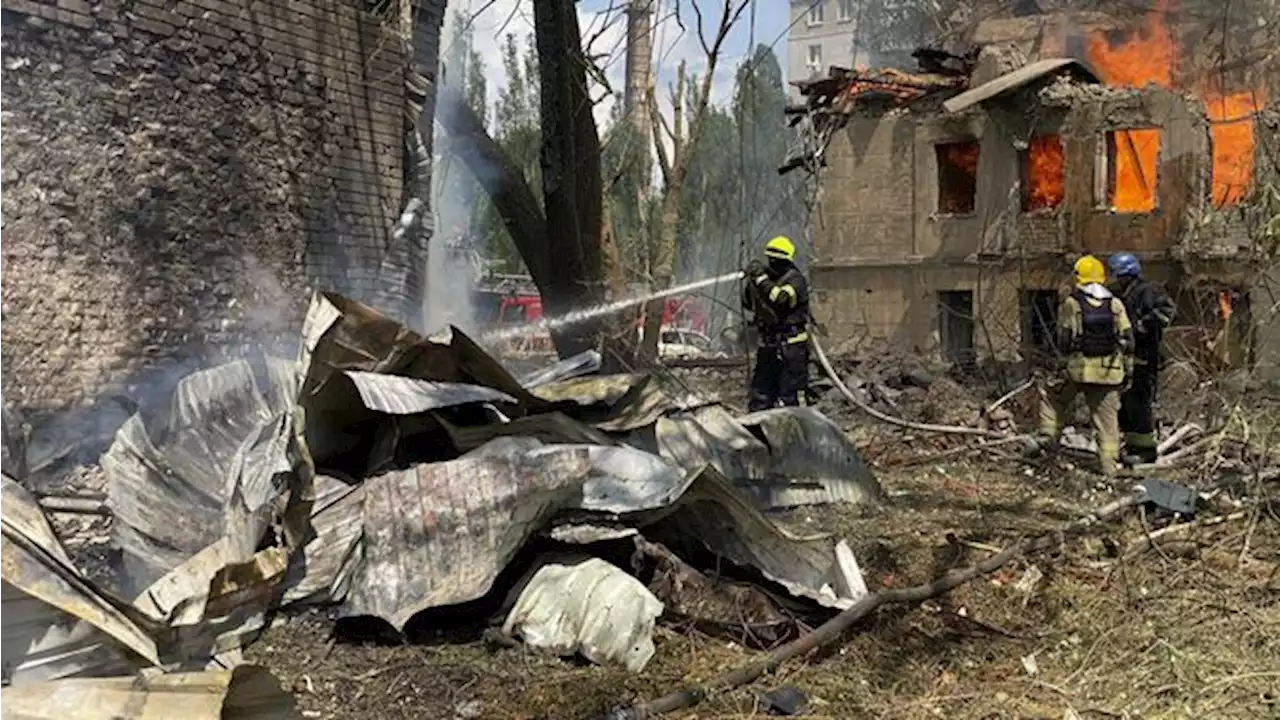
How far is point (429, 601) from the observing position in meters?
4.39

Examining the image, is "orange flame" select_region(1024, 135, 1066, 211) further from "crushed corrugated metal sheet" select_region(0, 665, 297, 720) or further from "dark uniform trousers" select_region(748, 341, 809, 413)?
"crushed corrugated metal sheet" select_region(0, 665, 297, 720)

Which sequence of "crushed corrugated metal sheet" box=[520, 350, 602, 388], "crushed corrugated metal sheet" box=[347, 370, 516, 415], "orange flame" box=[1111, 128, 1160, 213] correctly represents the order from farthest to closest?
"orange flame" box=[1111, 128, 1160, 213] < "crushed corrugated metal sheet" box=[520, 350, 602, 388] < "crushed corrugated metal sheet" box=[347, 370, 516, 415]

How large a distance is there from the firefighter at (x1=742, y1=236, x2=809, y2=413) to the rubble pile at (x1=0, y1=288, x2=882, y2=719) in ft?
12.3

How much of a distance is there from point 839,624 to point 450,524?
1554 millimetres

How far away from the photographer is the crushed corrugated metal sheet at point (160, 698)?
2957 mm

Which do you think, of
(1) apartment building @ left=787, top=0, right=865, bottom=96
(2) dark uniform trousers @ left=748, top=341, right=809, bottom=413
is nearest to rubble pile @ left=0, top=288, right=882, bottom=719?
(2) dark uniform trousers @ left=748, top=341, right=809, bottom=413

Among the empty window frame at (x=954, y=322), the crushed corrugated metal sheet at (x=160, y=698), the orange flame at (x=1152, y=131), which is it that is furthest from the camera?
the empty window frame at (x=954, y=322)

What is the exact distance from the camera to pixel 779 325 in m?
9.39

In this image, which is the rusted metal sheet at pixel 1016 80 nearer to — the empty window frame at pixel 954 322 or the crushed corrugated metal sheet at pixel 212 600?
the empty window frame at pixel 954 322

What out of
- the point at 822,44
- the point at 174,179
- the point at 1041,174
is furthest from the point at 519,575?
the point at 822,44

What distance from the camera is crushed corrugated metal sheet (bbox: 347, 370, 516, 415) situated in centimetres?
496

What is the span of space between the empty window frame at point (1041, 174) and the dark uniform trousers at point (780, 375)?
10.5 meters

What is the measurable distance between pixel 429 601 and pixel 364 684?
0.46 meters

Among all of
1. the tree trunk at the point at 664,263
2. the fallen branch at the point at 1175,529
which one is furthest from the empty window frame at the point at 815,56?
the fallen branch at the point at 1175,529
